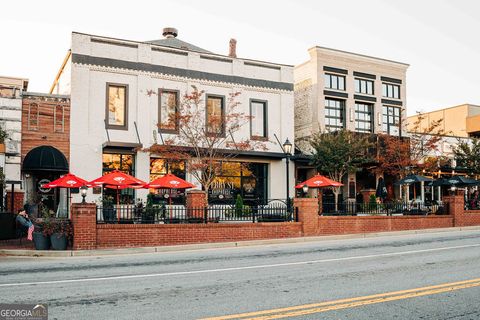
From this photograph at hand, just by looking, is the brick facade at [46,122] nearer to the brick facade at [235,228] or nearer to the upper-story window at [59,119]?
the upper-story window at [59,119]

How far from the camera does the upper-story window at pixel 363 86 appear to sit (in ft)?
118

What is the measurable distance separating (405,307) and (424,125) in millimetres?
54393

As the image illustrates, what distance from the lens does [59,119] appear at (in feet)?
82.1

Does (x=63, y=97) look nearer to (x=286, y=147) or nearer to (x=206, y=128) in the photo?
(x=206, y=128)

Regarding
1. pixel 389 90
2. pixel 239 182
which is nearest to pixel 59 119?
pixel 239 182

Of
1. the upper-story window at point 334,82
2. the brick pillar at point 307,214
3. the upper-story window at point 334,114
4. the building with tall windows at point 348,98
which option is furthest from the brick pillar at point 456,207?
the upper-story window at point 334,82

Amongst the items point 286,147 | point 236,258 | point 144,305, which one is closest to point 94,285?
point 144,305

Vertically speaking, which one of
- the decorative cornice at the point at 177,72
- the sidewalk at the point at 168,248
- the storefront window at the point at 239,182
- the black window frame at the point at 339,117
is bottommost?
the sidewalk at the point at 168,248

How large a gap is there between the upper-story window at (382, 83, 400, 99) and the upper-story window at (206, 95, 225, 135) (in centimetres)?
1446

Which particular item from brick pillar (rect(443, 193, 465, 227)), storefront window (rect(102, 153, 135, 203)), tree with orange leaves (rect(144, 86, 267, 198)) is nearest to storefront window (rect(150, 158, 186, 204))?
tree with orange leaves (rect(144, 86, 267, 198))

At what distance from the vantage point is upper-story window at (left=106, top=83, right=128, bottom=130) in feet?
86.0

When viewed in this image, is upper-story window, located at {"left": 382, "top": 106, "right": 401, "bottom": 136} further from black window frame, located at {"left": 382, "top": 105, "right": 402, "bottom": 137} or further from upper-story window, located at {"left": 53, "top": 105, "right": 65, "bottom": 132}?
upper-story window, located at {"left": 53, "top": 105, "right": 65, "bottom": 132}

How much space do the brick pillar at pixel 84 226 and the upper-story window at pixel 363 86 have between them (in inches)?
981

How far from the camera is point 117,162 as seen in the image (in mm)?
26297
